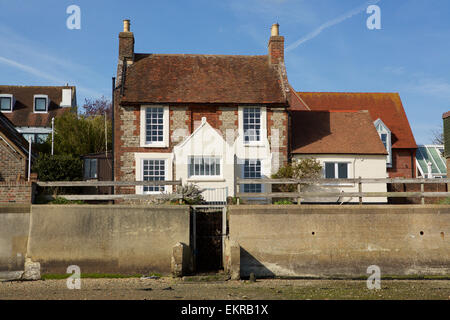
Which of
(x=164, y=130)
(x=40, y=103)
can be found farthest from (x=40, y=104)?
(x=164, y=130)

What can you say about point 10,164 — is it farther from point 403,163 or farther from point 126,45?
point 403,163

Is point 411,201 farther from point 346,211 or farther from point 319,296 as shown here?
point 319,296

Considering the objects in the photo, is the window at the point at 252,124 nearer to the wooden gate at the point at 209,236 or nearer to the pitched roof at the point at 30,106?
the wooden gate at the point at 209,236

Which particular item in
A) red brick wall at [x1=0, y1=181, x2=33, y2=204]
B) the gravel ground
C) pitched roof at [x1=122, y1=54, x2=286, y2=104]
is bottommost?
the gravel ground

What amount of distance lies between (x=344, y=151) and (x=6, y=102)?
3248 centimetres

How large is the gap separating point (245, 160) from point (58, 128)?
51.0 ft

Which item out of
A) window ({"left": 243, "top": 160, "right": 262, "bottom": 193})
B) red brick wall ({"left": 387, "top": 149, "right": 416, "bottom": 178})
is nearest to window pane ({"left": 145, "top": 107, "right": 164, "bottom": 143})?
window ({"left": 243, "top": 160, "right": 262, "bottom": 193})

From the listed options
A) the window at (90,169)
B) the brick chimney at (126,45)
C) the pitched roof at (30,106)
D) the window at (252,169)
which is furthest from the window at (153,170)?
the pitched roof at (30,106)

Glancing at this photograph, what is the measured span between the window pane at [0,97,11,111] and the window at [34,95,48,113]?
2.21 m

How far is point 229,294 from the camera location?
42.8 feet

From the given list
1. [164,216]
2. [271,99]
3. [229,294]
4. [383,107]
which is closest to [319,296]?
[229,294]

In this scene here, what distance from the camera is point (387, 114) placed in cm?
3506

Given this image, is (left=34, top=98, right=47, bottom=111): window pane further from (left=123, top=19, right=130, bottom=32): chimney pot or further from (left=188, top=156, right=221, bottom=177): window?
(left=188, top=156, right=221, bottom=177): window

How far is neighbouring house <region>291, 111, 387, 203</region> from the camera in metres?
25.6
